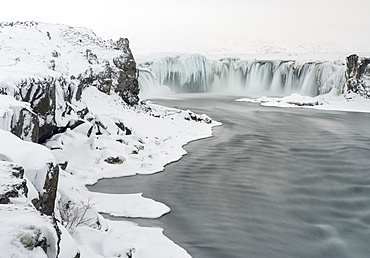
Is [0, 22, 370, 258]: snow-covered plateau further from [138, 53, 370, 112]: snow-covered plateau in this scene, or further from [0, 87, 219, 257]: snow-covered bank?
[138, 53, 370, 112]: snow-covered plateau

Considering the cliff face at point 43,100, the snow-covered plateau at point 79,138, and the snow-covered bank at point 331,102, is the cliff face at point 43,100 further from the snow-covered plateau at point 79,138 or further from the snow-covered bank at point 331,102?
the snow-covered bank at point 331,102

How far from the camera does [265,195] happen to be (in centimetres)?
926

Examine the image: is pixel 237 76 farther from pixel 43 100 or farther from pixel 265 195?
pixel 43 100

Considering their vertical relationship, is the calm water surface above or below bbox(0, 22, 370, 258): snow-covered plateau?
below

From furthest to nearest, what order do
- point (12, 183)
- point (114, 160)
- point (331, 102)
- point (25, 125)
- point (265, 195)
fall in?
point (331, 102), point (114, 160), point (265, 195), point (25, 125), point (12, 183)

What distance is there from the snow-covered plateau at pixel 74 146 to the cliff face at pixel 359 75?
1965cm

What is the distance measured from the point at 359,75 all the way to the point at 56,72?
31525mm

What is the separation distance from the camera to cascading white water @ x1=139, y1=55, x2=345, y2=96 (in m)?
42.6

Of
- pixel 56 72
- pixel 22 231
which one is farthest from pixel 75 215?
pixel 56 72

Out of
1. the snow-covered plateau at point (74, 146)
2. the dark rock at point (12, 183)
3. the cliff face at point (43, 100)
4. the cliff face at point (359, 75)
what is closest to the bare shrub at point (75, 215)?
the snow-covered plateau at point (74, 146)

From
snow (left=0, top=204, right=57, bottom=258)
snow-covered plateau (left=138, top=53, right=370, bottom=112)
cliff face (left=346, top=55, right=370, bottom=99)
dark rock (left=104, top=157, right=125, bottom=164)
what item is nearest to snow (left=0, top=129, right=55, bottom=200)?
snow (left=0, top=204, right=57, bottom=258)

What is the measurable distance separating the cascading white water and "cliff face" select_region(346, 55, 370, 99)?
15.9 ft

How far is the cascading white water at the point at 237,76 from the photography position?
42.6 m

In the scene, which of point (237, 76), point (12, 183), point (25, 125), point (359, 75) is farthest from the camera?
point (237, 76)
